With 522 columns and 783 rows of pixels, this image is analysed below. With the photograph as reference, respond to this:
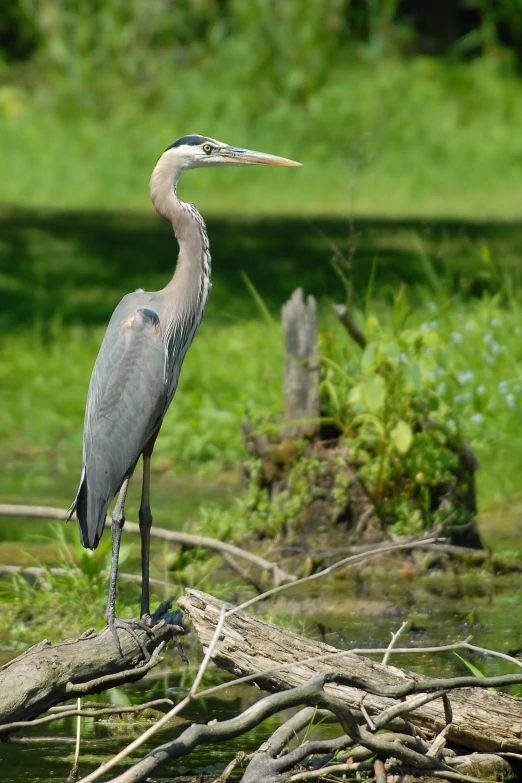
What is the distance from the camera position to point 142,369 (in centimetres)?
481

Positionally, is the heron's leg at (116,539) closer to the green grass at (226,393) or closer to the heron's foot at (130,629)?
the heron's foot at (130,629)

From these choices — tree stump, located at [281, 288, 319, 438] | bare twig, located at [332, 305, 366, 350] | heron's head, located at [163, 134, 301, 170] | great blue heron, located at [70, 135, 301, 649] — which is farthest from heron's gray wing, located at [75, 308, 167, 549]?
tree stump, located at [281, 288, 319, 438]

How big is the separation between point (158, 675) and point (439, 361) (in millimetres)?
2144

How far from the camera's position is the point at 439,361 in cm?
655

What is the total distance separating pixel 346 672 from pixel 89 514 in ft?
3.87

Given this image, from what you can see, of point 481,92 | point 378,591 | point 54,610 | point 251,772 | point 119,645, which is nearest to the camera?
point 251,772

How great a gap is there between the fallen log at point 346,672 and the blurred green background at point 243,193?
3289 mm

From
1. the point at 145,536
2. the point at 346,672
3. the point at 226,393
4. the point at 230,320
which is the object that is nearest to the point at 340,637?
the point at 145,536

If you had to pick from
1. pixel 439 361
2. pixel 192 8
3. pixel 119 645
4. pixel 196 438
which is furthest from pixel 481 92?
pixel 119 645

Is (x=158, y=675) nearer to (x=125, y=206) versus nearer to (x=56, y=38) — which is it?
(x=125, y=206)

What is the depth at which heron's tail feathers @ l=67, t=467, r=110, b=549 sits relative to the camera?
466cm

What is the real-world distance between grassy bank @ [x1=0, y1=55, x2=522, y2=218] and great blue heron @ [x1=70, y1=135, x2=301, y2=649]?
10859 mm

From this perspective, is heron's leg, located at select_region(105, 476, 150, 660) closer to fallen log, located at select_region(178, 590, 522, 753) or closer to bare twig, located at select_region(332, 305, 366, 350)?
fallen log, located at select_region(178, 590, 522, 753)

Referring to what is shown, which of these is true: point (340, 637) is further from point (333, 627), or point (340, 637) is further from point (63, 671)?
point (63, 671)
